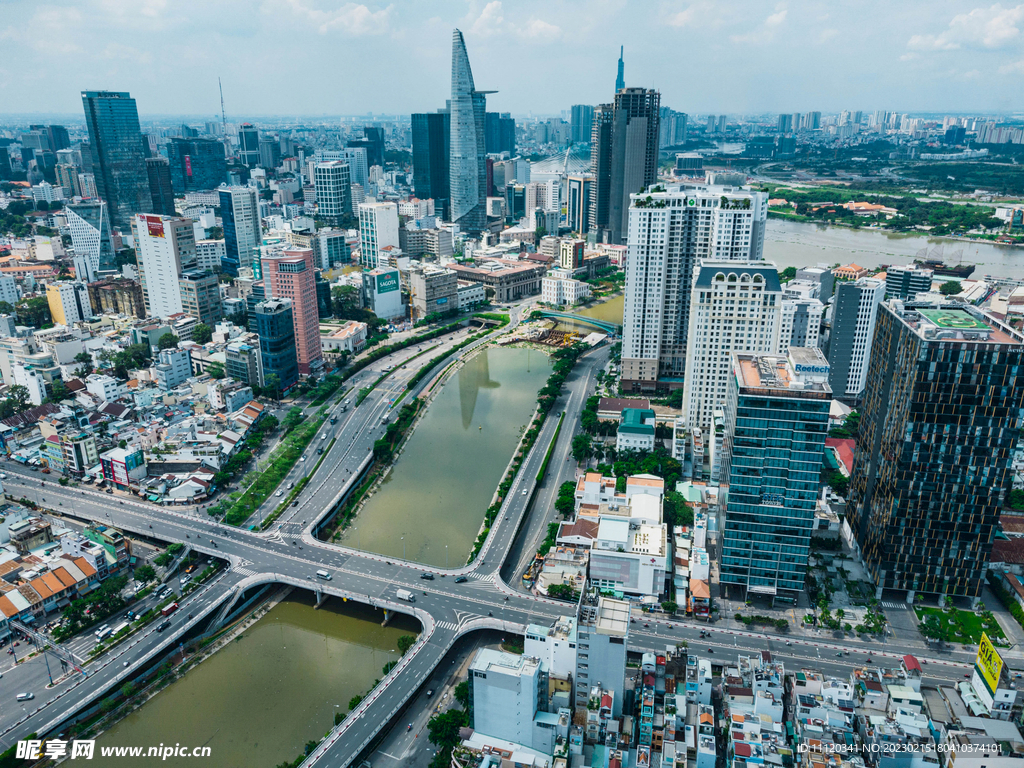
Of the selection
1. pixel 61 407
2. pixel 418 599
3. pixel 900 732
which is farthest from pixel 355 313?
pixel 900 732

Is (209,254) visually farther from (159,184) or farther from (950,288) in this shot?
(950,288)

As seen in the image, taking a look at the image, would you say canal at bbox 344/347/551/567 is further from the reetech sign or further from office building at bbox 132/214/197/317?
office building at bbox 132/214/197/317

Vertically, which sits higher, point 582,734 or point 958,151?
point 958,151

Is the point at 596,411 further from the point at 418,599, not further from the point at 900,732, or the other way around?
the point at 900,732

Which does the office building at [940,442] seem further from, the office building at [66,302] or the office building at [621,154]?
the office building at [66,302]

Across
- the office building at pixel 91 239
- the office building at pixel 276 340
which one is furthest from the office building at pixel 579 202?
the office building at pixel 91 239

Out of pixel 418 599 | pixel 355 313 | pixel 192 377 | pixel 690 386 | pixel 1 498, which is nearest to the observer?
pixel 418 599
